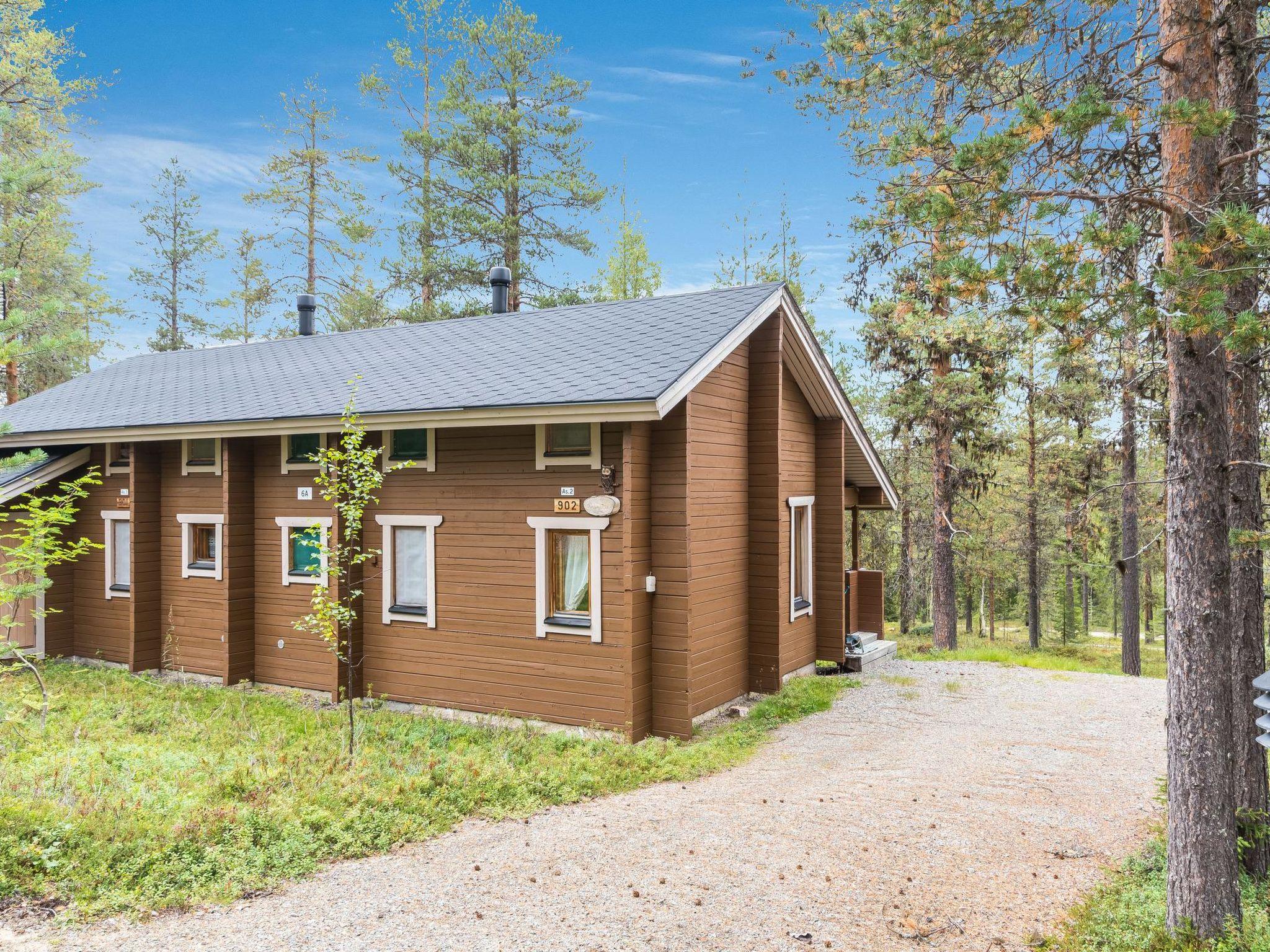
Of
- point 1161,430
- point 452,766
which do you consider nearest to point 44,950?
point 452,766

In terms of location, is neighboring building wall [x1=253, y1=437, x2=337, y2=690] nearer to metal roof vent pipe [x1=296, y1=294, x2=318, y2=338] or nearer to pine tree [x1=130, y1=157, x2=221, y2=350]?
metal roof vent pipe [x1=296, y1=294, x2=318, y2=338]

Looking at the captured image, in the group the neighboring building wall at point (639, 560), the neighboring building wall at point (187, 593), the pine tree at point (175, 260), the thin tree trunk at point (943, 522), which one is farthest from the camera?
the pine tree at point (175, 260)

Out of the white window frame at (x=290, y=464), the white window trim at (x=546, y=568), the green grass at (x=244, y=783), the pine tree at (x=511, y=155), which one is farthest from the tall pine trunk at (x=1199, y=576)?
the pine tree at (x=511, y=155)

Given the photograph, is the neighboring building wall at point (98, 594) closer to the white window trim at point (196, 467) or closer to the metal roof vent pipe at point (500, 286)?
the white window trim at point (196, 467)

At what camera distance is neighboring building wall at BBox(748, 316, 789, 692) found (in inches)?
439

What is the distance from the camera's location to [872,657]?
14484 mm

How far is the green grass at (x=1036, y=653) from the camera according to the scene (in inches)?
637

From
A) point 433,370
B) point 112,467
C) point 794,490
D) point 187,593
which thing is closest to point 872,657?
point 794,490

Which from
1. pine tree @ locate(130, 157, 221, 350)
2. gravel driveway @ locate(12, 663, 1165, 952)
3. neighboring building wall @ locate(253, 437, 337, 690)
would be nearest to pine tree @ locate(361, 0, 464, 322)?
pine tree @ locate(130, 157, 221, 350)

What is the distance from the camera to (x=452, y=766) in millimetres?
7414

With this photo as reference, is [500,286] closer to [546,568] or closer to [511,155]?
[546,568]

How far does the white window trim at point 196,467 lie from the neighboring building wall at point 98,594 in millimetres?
1315

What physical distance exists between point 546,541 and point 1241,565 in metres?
6.84

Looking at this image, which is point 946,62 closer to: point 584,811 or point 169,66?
point 584,811
